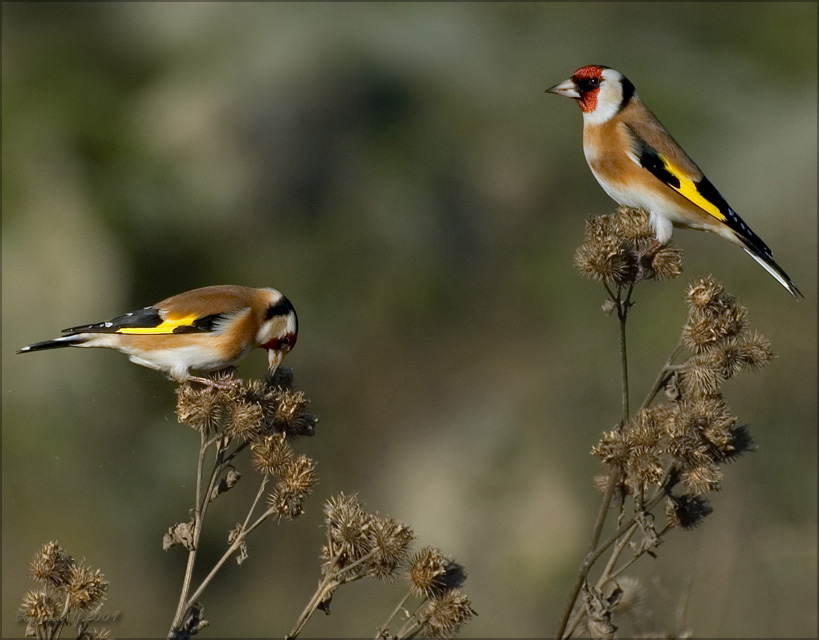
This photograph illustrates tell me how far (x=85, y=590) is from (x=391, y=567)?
78 centimetres

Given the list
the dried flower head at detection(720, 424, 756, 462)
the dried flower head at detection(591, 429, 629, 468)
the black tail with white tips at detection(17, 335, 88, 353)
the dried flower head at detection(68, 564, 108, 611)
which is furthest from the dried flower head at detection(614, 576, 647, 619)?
Answer: the black tail with white tips at detection(17, 335, 88, 353)

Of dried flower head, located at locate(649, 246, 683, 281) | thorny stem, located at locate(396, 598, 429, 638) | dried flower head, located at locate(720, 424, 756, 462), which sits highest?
dried flower head, located at locate(649, 246, 683, 281)

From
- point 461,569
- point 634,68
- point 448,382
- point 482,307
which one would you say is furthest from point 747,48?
point 461,569

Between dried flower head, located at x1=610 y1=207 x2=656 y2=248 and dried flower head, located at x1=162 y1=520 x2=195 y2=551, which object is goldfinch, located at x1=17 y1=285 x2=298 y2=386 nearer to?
dried flower head, located at x1=162 y1=520 x2=195 y2=551

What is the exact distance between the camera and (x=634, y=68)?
11047 millimetres

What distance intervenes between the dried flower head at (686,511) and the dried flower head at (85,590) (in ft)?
5.20

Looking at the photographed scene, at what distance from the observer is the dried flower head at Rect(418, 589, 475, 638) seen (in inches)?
101

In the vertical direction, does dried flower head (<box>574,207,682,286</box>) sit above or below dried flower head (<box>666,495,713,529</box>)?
above

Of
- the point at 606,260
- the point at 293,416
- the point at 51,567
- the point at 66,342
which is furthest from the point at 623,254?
the point at 66,342

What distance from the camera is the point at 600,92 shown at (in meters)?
4.65

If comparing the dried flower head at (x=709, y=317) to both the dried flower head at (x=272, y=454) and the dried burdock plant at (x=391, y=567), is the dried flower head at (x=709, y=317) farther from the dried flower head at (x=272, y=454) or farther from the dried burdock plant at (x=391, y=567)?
the dried flower head at (x=272, y=454)

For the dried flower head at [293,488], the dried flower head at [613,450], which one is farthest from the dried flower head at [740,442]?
the dried flower head at [293,488]

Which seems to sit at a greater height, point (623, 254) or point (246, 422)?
point (623, 254)

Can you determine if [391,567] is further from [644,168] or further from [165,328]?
[644,168]
